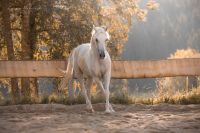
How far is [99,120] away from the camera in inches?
332

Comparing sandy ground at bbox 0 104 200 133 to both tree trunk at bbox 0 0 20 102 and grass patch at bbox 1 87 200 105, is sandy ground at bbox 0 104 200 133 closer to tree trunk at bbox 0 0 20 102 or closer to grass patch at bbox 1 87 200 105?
grass patch at bbox 1 87 200 105

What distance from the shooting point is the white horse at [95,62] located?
1008 cm

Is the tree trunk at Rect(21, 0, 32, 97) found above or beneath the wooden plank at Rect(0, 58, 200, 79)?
above

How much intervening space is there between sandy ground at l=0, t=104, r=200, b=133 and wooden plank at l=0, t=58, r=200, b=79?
74.5 inches

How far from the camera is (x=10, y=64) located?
1277cm

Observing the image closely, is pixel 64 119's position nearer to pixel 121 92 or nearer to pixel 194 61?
pixel 121 92

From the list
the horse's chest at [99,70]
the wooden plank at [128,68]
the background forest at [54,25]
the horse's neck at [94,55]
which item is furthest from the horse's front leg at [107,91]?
the background forest at [54,25]

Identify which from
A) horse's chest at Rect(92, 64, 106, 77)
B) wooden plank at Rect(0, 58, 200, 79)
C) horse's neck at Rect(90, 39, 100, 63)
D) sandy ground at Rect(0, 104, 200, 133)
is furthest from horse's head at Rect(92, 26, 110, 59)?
wooden plank at Rect(0, 58, 200, 79)

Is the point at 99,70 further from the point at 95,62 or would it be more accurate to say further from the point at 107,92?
the point at 107,92

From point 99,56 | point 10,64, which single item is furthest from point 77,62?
point 10,64

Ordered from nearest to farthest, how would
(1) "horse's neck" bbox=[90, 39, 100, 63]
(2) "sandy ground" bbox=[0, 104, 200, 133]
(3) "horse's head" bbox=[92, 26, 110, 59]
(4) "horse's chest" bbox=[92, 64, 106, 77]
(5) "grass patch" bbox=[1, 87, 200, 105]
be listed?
(2) "sandy ground" bbox=[0, 104, 200, 133], (3) "horse's head" bbox=[92, 26, 110, 59], (4) "horse's chest" bbox=[92, 64, 106, 77], (1) "horse's neck" bbox=[90, 39, 100, 63], (5) "grass patch" bbox=[1, 87, 200, 105]

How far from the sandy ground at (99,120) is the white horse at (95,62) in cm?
65

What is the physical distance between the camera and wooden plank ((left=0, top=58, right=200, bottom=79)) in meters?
12.5

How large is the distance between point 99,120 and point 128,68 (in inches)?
177
